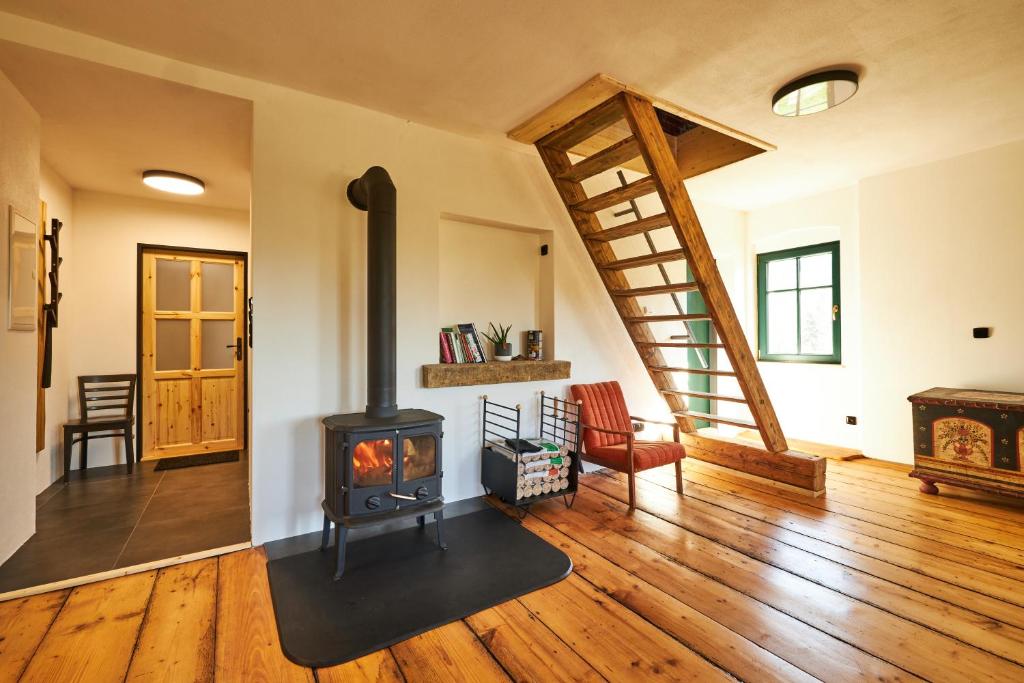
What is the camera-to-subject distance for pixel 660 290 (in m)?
3.55

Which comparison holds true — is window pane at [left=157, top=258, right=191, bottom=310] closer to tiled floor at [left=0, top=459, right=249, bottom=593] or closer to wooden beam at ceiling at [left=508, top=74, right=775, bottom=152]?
tiled floor at [left=0, top=459, right=249, bottom=593]

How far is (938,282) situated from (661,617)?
4004mm

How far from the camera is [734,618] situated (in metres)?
2.00

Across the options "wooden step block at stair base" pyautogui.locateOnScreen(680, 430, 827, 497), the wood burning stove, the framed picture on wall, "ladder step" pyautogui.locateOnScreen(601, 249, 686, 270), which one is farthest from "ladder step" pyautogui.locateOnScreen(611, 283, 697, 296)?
the framed picture on wall

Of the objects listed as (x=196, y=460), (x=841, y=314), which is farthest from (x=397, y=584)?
(x=841, y=314)

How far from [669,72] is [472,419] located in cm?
252

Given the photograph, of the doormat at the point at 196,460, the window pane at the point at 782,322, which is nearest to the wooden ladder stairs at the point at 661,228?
the window pane at the point at 782,322

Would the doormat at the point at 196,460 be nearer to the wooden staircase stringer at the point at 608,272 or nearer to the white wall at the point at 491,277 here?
the white wall at the point at 491,277

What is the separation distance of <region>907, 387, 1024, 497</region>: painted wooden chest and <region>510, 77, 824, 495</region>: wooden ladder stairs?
844 mm

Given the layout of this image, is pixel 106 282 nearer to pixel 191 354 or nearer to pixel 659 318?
pixel 191 354

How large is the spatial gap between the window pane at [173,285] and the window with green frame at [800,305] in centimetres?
622

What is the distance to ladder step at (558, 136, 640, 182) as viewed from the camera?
3019 mm

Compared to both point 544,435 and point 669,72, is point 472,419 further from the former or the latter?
point 669,72

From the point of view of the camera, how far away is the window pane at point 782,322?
5.24 meters
